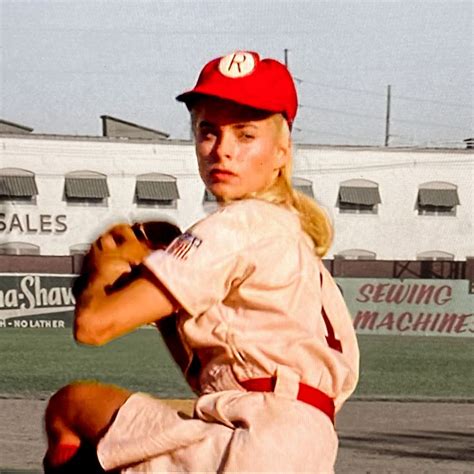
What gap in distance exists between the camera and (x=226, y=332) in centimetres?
188

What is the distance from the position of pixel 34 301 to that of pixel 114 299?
24409 millimetres

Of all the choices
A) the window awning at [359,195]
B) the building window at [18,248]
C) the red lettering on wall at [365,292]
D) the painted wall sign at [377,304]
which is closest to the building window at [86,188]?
the building window at [18,248]

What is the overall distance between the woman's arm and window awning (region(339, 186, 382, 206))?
1346 inches

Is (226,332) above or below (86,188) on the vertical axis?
above

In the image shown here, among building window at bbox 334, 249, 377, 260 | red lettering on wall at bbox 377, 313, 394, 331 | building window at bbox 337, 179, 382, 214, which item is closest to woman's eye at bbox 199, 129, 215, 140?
red lettering on wall at bbox 377, 313, 394, 331

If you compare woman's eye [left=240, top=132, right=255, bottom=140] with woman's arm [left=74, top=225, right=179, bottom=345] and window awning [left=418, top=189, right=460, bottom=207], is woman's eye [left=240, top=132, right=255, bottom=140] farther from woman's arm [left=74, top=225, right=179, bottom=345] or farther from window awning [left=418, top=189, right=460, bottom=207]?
window awning [left=418, top=189, right=460, bottom=207]

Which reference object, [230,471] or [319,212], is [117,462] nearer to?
[230,471]

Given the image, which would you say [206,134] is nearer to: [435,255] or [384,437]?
[384,437]

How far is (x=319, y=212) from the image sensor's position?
2.07m

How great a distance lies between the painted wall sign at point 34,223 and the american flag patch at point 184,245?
111 feet

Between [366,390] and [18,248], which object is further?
[18,248]

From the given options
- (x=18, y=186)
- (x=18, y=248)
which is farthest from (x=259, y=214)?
(x=18, y=248)

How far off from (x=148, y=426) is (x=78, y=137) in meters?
33.2

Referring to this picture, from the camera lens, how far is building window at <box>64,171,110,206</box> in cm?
3469
